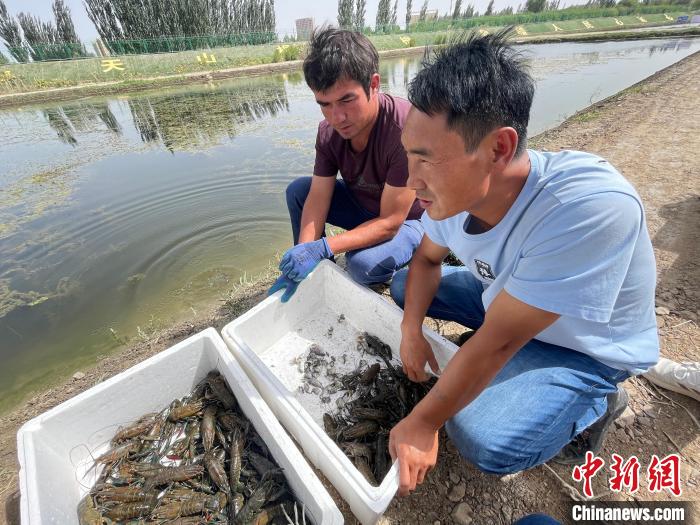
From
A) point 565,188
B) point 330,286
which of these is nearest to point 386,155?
point 330,286

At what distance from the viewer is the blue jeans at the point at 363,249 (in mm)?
2746

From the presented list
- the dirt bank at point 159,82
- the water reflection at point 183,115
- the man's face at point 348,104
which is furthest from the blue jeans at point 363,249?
the dirt bank at point 159,82

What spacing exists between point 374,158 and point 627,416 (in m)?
2.39

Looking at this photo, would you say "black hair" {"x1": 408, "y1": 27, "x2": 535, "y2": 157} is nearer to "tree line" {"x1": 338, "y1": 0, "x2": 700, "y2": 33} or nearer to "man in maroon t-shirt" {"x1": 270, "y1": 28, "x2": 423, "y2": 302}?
"man in maroon t-shirt" {"x1": 270, "y1": 28, "x2": 423, "y2": 302}

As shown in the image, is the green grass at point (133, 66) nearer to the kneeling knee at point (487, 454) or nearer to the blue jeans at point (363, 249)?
the blue jeans at point (363, 249)

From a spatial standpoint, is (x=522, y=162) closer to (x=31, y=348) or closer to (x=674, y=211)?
(x=674, y=211)

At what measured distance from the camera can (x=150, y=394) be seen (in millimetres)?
2041

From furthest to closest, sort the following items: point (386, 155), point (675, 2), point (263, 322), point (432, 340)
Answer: point (675, 2)
point (386, 155)
point (263, 322)
point (432, 340)

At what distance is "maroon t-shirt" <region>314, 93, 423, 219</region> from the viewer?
8.36 ft

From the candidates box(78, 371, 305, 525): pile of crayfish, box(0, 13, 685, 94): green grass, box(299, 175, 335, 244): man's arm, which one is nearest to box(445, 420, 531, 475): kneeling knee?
box(78, 371, 305, 525): pile of crayfish

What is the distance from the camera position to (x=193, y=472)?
1810mm

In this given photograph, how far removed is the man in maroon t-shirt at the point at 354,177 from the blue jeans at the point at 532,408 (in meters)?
1.34

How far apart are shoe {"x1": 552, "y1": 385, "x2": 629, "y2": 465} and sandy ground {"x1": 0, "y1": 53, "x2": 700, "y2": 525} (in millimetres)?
77

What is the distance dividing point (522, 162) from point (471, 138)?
0.35 metres
